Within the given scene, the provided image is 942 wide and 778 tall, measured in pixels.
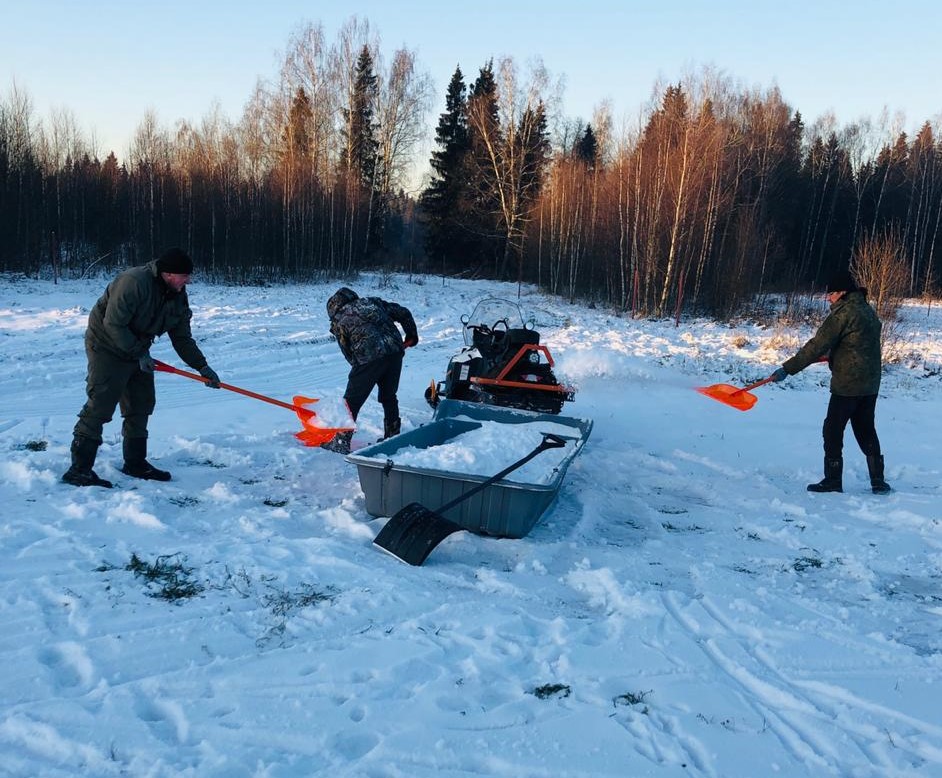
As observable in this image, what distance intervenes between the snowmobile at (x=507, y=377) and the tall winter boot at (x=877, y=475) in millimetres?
2764

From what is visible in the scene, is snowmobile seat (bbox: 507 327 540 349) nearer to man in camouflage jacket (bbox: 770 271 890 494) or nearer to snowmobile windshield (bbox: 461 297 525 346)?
snowmobile windshield (bbox: 461 297 525 346)

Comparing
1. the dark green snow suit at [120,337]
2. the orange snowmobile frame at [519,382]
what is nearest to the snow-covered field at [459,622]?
the dark green snow suit at [120,337]

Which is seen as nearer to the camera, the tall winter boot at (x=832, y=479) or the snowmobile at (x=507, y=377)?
the tall winter boot at (x=832, y=479)

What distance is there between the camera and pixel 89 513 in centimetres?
414

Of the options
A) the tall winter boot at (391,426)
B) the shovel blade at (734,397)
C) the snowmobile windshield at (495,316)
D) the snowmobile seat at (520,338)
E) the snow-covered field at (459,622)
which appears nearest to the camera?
the snow-covered field at (459,622)

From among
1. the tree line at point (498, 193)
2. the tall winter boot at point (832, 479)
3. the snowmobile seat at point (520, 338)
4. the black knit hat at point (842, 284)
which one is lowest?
the tall winter boot at point (832, 479)

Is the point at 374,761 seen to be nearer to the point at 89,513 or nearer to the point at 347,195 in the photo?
the point at 89,513

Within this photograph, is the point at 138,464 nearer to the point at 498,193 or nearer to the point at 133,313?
the point at 133,313

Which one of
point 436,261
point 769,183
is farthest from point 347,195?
point 769,183

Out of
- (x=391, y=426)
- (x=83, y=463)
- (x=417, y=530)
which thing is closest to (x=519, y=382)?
(x=391, y=426)

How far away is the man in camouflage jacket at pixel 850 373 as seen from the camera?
18.7ft

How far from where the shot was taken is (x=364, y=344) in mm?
5836

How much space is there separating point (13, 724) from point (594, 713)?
6.75ft

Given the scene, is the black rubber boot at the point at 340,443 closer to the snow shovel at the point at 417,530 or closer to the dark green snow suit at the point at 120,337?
the dark green snow suit at the point at 120,337
